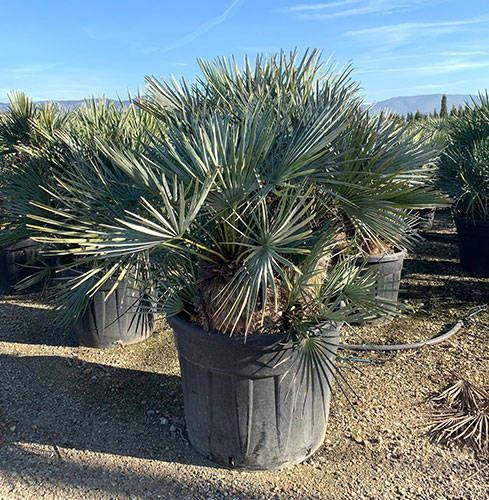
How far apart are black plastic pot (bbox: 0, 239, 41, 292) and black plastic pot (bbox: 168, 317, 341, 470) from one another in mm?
2878

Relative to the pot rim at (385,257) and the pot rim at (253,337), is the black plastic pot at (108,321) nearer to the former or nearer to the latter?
the pot rim at (253,337)

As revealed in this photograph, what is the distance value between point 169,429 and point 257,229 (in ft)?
3.67

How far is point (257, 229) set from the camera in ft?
5.87

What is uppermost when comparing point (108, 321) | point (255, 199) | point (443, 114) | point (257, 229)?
point (443, 114)

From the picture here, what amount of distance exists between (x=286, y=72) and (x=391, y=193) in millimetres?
893

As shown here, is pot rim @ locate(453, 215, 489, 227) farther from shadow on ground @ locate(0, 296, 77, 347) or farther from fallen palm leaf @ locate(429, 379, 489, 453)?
shadow on ground @ locate(0, 296, 77, 347)

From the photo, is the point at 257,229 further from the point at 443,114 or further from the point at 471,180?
the point at 443,114

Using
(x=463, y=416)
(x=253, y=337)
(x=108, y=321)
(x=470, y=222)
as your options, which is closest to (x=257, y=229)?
(x=253, y=337)

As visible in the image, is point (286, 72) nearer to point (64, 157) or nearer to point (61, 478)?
point (64, 157)

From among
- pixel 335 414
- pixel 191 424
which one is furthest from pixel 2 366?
pixel 335 414

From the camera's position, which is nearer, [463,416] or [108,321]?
[463,416]

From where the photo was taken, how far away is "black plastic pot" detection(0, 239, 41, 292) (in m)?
4.24

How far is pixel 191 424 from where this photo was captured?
2.05m

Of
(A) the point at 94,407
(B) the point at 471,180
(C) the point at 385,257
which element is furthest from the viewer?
(B) the point at 471,180
